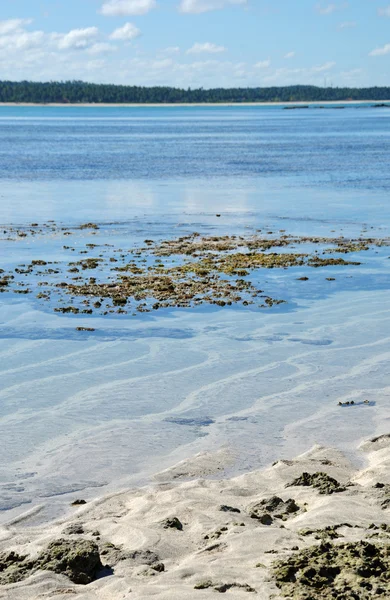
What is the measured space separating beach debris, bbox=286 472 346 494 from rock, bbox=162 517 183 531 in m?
1.34

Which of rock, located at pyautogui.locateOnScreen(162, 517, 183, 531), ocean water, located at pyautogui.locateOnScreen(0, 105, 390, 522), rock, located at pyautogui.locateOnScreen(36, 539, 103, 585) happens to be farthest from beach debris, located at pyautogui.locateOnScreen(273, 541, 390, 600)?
ocean water, located at pyautogui.locateOnScreen(0, 105, 390, 522)

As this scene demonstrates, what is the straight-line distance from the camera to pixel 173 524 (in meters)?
6.39

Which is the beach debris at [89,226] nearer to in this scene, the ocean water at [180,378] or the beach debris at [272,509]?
the ocean water at [180,378]

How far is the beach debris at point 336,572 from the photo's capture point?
5012mm

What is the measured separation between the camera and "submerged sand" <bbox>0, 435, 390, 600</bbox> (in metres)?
5.29

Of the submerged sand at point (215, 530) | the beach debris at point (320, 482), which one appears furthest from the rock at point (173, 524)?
the beach debris at point (320, 482)

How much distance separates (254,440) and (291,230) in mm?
15574

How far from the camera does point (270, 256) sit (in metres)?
19.4

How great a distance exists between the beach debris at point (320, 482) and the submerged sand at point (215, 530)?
0.02 metres

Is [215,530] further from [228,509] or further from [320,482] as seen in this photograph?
[320,482]

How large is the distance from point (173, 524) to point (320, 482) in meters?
1.56

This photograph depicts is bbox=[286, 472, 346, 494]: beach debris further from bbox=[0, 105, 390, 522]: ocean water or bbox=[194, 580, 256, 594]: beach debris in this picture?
bbox=[194, 580, 256, 594]: beach debris

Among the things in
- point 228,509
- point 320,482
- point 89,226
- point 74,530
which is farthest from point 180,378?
point 89,226

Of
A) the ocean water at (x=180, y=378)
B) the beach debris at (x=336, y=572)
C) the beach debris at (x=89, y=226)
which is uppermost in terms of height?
the beach debris at (x=89, y=226)
